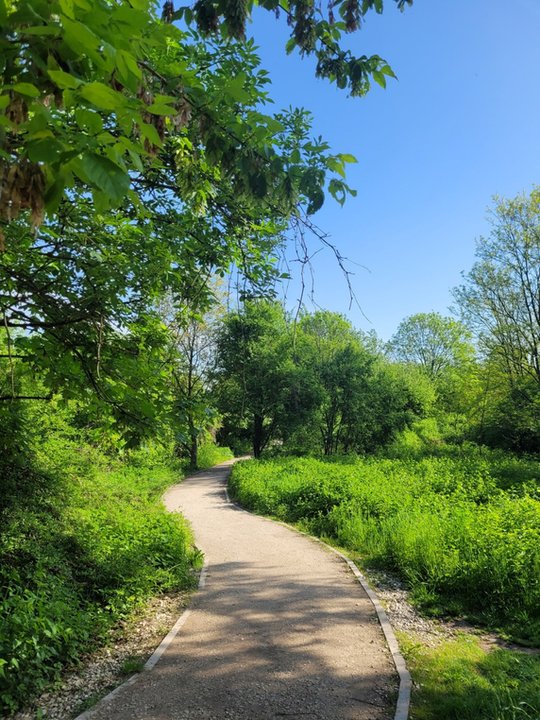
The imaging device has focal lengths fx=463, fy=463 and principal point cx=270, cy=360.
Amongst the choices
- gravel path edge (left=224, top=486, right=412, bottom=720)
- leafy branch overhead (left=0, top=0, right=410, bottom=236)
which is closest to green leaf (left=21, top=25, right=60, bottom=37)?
leafy branch overhead (left=0, top=0, right=410, bottom=236)

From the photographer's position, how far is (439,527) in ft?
27.5

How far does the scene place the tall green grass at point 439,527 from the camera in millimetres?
6383

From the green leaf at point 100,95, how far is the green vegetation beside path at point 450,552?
4481 millimetres

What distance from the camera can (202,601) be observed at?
700 cm

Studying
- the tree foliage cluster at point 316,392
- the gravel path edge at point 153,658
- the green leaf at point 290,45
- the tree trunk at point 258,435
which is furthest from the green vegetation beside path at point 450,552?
the tree trunk at point 258,435

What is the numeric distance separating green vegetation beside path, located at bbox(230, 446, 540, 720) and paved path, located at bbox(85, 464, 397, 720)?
0.58 meters

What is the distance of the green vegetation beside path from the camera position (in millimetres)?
4262

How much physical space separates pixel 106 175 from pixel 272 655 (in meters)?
5.35

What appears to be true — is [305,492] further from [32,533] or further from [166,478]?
Answer: [166,478]

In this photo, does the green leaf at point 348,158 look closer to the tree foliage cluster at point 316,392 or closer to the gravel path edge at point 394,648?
the gravel path edge at point 394,648

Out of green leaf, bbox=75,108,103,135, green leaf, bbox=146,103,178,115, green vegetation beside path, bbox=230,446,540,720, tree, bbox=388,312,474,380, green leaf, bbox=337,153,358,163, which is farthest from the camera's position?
tree, bbox=388,312,474,380

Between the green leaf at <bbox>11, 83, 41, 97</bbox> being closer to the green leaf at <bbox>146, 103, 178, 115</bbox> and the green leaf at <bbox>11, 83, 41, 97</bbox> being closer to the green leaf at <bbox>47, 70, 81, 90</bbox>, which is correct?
the green leaf at <bbox>47, 70, 81, 90</bbox>

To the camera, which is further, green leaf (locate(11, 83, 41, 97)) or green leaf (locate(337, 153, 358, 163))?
green leaf (locate(337, 153, 358, 163))

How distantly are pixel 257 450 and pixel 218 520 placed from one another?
57.1 feet
